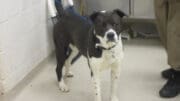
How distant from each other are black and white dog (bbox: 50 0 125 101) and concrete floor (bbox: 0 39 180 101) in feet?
0.34

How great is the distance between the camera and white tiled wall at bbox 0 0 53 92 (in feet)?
6.55

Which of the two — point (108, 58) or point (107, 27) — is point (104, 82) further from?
point (107, 27)

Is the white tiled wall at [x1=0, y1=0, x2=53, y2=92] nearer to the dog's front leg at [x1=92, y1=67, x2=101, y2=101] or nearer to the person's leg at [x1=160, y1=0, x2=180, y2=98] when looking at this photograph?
the dog's front leg at [x1=92, y1=67, x2=101, y2=101]

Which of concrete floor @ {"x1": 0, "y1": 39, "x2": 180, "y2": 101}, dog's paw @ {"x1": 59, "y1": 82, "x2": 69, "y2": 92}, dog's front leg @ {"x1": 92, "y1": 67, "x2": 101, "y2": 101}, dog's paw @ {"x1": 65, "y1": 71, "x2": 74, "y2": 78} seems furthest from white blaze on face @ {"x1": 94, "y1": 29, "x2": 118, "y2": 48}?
dog's paw @ {"x1": 65, "y1": 71, "x2": 74, "y2": 78}

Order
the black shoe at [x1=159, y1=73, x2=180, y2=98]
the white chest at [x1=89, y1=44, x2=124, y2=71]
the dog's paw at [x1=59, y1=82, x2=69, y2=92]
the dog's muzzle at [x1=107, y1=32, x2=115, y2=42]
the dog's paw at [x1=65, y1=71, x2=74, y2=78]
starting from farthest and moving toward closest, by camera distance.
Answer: the dog's paw at [x1=65, y1=71, x2=74, y2=78] < the dog's paw at [x1=59, y1=82, x2=69, y2=92] < the black shoe at [x1=159, y1=73, x2=180, y2=98] < the white chest at [x1=89, y1=44, x2=124, y2=71] < the dog's muzzle at [x1=107, y1=32, x2=115, y2=42]

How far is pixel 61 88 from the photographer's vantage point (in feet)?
7.39

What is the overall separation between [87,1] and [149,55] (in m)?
0.74

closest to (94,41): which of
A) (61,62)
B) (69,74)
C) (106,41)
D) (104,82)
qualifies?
(106,41)

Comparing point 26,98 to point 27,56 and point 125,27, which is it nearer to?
point 27,56

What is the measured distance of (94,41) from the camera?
1.83 meters

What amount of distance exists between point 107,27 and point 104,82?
27.5 inches

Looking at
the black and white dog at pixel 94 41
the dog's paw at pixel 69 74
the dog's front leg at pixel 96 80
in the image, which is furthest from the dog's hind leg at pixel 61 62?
the dog's front leg at pixel 96 80

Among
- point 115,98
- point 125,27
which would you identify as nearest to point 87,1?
point 125,27

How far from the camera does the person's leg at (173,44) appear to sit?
2039mm
